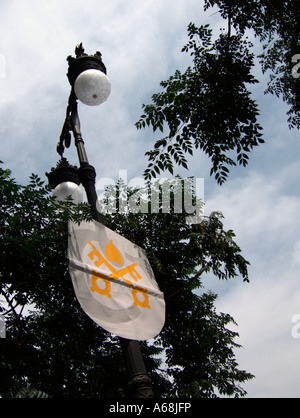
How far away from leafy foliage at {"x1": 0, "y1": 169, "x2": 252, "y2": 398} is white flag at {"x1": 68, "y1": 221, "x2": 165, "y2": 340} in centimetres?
60

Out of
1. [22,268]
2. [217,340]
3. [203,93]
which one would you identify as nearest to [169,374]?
[217,340]

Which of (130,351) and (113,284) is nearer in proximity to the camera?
(130,351)

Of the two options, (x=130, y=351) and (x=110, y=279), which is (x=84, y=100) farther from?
(x=130, y=351)

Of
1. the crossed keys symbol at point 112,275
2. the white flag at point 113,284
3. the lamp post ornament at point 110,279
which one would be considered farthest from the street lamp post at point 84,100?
the crossed keys symbol at point 112,275

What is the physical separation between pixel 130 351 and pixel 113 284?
0.77m

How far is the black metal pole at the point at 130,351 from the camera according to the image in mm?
3521

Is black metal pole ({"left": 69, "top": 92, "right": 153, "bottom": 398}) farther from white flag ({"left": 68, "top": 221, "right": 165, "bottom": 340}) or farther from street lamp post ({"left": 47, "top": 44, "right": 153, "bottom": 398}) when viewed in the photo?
white flag ({"left": 68, "top": 221, "right": 165, "bottom": 340})

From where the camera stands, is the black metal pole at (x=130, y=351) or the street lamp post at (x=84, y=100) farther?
the street lamp post at (x=84, y=100)

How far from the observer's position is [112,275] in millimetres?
4305

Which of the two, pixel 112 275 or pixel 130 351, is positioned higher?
pixel 112 275

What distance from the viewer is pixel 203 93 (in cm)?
533

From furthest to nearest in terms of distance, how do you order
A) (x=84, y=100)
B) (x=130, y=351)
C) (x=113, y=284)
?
(x=84, y=100) < (x=113, y=284) < (x=130, y=351)

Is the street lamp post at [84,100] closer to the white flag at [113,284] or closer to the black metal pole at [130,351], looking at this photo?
the black metal pole at [130,351]

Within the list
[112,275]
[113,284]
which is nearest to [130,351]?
[113,284]
